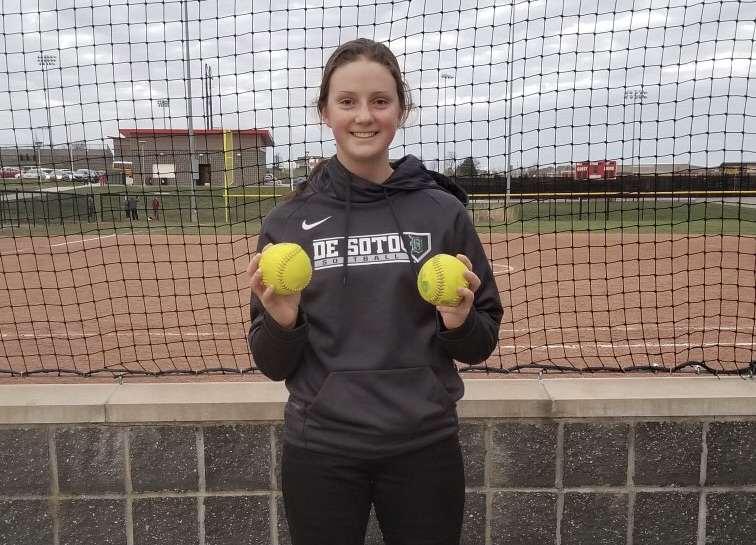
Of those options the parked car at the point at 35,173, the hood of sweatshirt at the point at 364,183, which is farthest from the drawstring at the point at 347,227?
the parked car at the point at 35,173

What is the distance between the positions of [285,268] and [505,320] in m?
6.27

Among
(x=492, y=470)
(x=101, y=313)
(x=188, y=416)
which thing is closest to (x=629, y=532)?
(x=492, y=470)

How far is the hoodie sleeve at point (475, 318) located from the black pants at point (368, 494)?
26 centimetres

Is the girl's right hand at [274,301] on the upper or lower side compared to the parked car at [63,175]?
lower

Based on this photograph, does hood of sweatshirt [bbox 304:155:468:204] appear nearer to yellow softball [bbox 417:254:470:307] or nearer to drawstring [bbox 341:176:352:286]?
drawstring [bbox 341:176:352:286]

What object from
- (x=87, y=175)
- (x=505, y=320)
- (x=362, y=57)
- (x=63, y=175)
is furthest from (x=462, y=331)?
(x=63, y=175)

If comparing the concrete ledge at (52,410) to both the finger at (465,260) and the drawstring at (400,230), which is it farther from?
the finger at (465,260)

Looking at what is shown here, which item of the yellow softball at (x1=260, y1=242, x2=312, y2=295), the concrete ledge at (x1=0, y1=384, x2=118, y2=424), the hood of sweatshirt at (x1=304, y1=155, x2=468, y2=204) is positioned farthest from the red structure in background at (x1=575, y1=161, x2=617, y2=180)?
the concrete ledge at (x1=0, y1=384, x2=118, y2=424)

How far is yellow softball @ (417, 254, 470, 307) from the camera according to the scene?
65.7 inches

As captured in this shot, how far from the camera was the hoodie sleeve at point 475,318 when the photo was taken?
70.3 inches

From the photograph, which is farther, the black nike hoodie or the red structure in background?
the red structure in background

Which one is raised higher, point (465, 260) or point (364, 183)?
point (364, 183)

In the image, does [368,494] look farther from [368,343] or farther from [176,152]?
[176,152]

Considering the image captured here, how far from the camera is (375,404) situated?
1.79m
